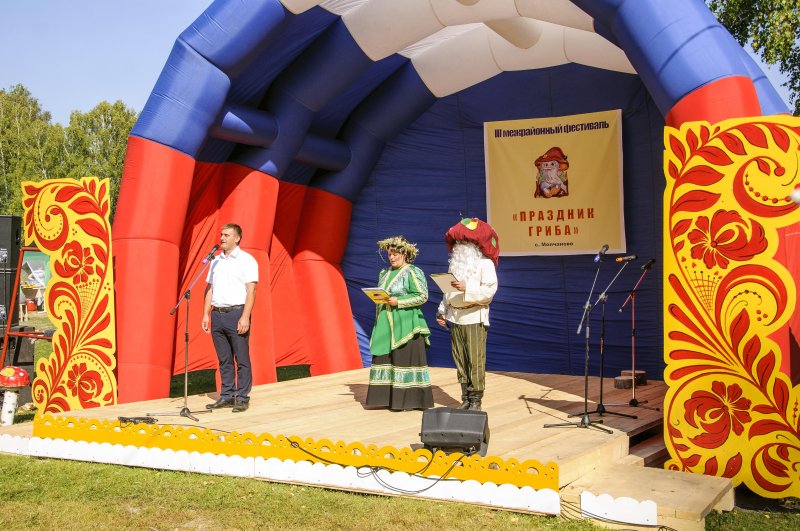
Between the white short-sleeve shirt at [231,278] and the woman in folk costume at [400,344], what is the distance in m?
1.05

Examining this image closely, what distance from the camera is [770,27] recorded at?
1186cm

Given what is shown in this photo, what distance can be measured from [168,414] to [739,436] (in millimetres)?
3931

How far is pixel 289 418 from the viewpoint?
5.91 meters

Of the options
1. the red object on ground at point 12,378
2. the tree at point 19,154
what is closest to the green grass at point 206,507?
the red object on ground at point 12,378

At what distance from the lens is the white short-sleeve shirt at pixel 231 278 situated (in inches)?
241

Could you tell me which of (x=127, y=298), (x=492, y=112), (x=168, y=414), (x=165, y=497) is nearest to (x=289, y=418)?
(x=168, y=414)

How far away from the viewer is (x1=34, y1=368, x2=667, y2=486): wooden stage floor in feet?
16.0

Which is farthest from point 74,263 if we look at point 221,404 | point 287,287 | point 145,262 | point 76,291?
point 287,287

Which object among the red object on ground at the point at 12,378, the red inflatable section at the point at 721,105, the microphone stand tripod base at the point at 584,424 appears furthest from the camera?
the red object on ground at the point at 12,378

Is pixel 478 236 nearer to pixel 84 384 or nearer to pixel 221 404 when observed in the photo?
pixel 221 404

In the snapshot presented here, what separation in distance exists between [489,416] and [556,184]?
379 centimetres

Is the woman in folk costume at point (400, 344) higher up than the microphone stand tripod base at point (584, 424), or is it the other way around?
the woman in folk costume at point (400, 344)

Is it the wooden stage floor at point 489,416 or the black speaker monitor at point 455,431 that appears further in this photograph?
Result: the wooden stage floor at point 489,416

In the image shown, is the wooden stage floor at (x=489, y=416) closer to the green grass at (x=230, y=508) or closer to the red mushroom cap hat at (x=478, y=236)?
the green grass at (x=230, y=508)
